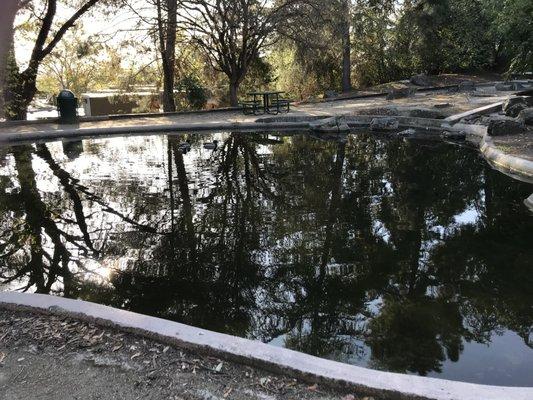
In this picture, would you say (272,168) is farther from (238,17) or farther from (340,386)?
(238,17)

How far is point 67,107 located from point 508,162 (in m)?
11.9

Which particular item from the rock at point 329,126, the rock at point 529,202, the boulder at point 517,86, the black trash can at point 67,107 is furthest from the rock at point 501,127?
the black trash can at point 67,107

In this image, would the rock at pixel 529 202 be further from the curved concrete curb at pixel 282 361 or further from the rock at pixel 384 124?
the rock at pixel 384 124

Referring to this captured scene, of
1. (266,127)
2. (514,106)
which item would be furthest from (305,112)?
(514,106)

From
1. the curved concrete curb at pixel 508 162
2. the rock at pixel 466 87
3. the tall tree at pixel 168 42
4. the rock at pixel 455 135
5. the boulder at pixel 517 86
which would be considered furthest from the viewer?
the rock at pixel 466 87

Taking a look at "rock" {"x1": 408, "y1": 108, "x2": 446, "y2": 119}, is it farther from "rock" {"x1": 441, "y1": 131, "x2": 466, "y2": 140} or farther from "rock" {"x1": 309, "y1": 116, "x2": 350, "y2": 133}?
"rock" {"x1": 309, "y1": 116, "x2": 350, "y2": 133}

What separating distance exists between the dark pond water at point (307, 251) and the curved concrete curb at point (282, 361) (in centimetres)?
64

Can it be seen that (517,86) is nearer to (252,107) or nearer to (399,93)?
(399,93)

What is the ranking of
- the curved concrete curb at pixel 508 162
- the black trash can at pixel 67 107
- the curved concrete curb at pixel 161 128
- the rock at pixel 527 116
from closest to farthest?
the curved concrete curb at pixel 508 162 → the rock at pixel 527 116 → the curved concrete curb at pixel 161 128 → the black trash can at pixel 67 107

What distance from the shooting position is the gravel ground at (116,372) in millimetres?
2480

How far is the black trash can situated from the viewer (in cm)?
1402

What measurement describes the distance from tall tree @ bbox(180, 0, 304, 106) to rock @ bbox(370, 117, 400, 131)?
583 centimetres

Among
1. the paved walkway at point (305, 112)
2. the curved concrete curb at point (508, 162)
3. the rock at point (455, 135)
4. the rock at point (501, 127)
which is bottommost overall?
the curved concrete curb at point (508, 162)

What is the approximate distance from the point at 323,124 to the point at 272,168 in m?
4.54
